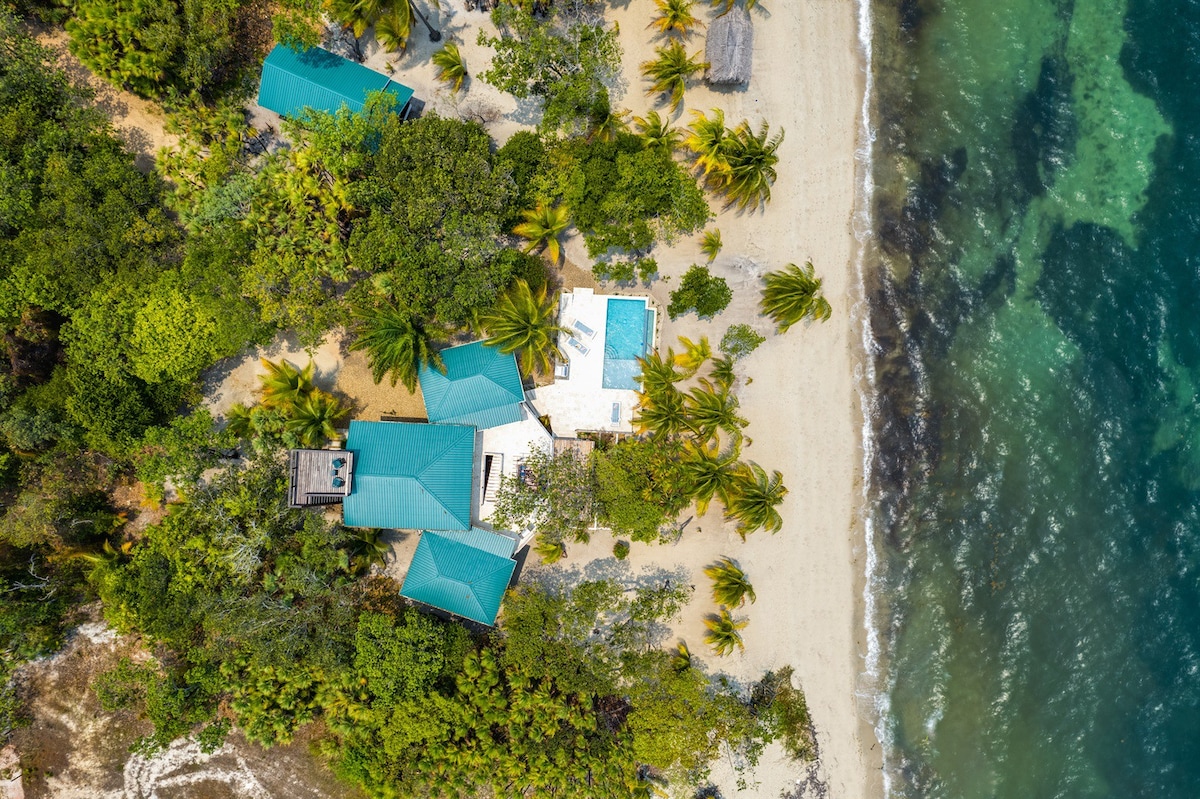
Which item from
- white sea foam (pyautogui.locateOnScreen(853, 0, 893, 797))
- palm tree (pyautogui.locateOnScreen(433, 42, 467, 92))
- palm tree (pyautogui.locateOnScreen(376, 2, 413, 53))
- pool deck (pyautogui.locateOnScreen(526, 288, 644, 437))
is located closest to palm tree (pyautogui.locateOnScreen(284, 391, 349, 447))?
pool deck (pyautogui.locateOnScreen(526, 288, 644, 437))

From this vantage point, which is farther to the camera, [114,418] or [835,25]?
[835,25]

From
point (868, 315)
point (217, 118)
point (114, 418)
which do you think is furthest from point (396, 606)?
point (868, 315)

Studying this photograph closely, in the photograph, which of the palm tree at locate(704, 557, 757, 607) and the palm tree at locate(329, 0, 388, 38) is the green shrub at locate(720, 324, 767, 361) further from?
the palm tree at locate(329, 0, 388, 38)

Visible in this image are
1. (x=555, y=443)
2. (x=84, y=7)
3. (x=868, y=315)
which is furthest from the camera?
(x=868, y=315)

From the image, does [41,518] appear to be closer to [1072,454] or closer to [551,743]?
[551,743]

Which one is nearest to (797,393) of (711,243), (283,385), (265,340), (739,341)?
(739,341)

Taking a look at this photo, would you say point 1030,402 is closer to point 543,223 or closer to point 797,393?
point 797,393

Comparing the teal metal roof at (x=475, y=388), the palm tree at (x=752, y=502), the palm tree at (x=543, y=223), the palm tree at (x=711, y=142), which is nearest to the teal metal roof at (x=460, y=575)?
the teal metal roof at (x=475, y=388)
